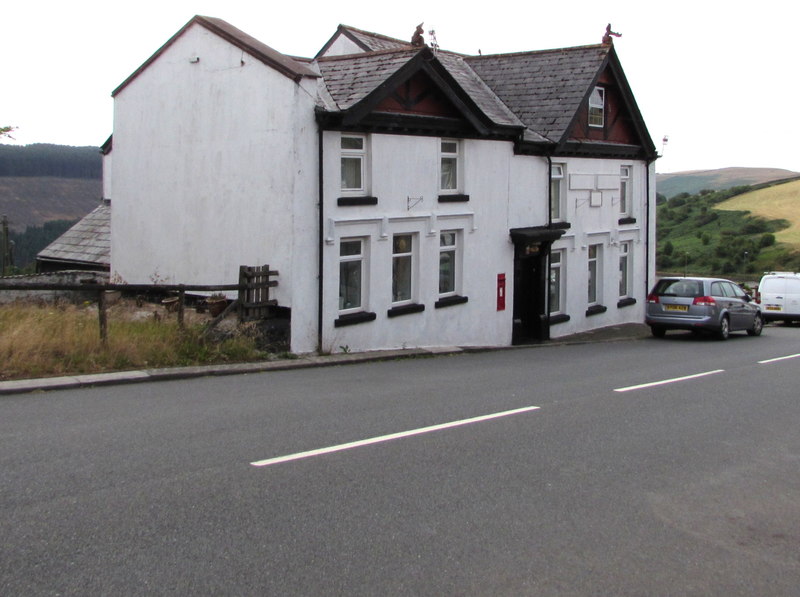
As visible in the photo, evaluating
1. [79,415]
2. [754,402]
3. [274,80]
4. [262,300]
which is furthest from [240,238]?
[754,402]

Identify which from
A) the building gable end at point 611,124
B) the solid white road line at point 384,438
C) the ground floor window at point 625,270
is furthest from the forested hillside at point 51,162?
the solid white road line at point 384,438

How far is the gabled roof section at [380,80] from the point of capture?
1742cm

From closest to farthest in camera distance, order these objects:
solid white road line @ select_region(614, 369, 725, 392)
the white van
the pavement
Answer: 1. the pavement
2. solid white road line @ select_region(614, 369, 725, 392)
3. the white van

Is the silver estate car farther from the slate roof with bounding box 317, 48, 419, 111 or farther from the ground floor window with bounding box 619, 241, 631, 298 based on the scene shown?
the slate roof with bounding box 317, 48, 419, 111

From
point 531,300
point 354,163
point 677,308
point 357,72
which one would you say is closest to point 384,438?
point 354,163

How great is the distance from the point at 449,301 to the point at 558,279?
6.21m

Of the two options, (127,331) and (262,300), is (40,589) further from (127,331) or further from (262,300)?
(262,300)

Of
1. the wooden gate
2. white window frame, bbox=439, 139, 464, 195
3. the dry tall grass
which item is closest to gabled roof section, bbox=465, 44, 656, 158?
white window frame, bbox=439, 139, 464, 195

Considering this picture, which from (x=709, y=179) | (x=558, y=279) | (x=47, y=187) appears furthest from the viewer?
(x=709, y=179)

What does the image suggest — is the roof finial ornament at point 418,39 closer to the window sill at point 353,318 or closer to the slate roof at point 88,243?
the window sill at point 353,318

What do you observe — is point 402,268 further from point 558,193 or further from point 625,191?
point 625,191

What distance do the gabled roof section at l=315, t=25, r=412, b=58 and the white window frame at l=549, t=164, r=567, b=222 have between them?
5.16 meters

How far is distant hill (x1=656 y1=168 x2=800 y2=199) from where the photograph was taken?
151400 millimetres

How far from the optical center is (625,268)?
30.0 metres
